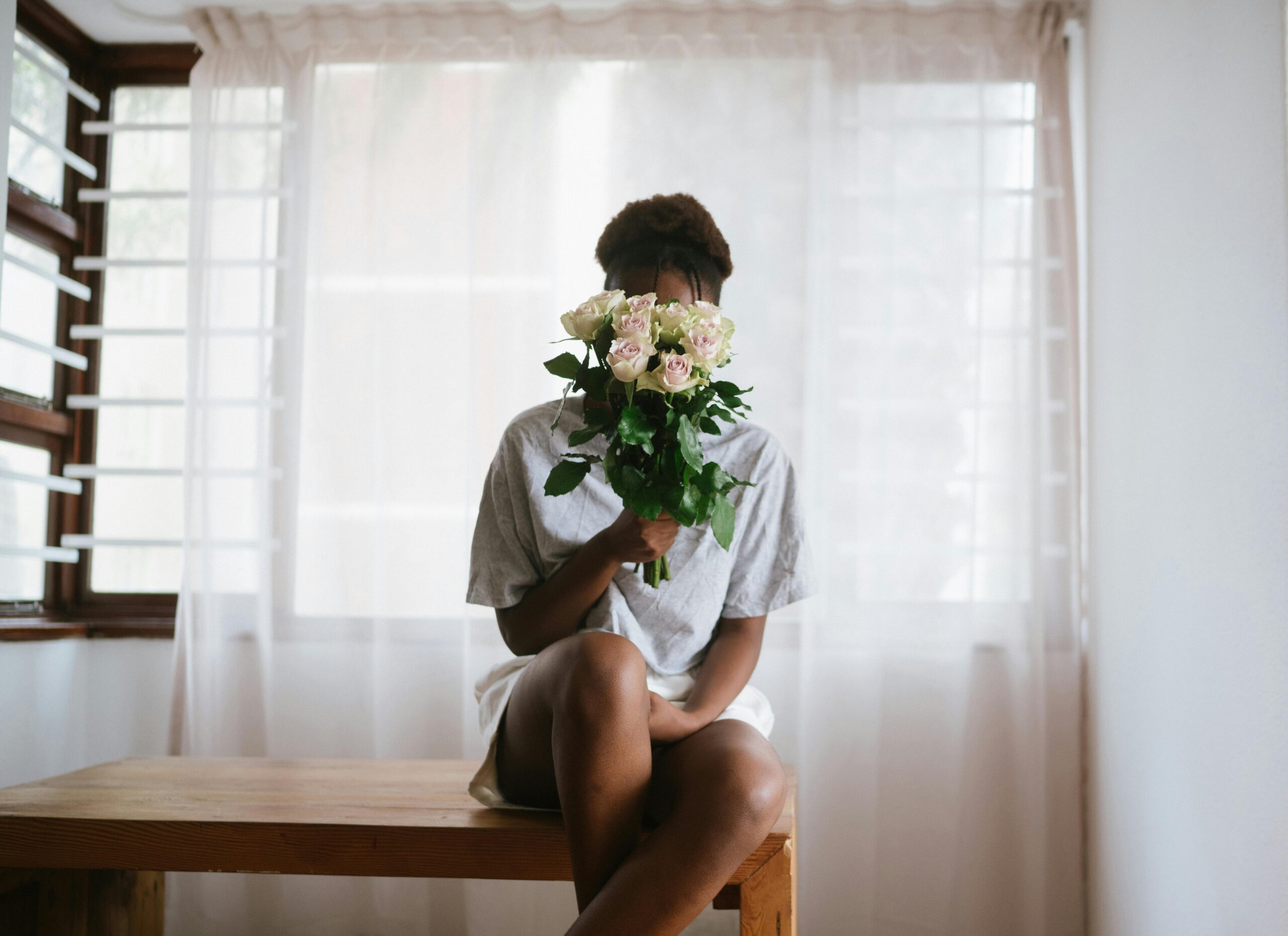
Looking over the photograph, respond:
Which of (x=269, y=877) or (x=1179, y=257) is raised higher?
(x=1179, y=257)

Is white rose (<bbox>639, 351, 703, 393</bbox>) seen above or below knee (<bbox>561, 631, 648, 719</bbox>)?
above

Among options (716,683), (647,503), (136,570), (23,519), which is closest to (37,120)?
(23,519)

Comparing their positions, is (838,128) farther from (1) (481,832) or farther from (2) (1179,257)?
(1) (481,832)

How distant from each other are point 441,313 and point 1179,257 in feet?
5.65

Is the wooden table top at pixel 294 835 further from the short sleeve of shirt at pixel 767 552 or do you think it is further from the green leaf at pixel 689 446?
the green leaf at pixel 689 446

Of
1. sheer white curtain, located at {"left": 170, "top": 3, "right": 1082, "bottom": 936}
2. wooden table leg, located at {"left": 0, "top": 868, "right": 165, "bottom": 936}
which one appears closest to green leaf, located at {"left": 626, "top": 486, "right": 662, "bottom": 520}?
sheer white curtain, located at {"left": 170, "top": 3, "right": 1082, "bottom": 936}

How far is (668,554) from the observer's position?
5.48 feet

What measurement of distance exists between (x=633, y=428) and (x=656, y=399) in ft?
0.26

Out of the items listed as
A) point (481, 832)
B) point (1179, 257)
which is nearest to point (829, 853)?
point (481, 832)

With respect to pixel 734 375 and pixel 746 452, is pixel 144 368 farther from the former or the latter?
pixel 746 452

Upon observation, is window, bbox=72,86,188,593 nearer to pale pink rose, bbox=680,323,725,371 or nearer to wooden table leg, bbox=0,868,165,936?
wooden table leg, bbox=0,868,165,936

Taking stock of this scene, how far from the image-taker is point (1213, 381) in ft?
5.70

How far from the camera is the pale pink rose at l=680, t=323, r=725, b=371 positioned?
1330mm

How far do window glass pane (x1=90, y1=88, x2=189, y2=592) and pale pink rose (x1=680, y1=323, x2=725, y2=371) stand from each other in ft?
6.51
